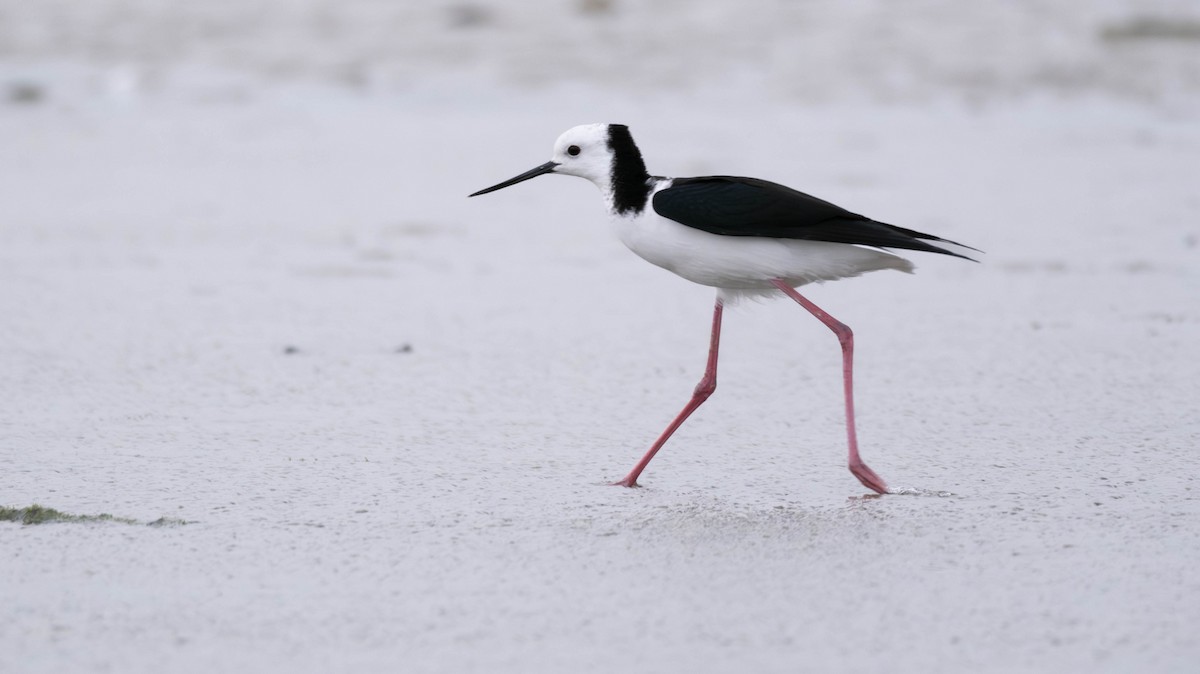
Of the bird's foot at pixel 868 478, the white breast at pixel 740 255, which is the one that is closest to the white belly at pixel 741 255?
the white breast at pixel 740 255

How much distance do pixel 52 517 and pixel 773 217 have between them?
175 centimetres

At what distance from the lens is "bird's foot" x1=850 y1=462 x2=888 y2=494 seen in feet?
11.7

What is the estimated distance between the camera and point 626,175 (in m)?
3.87

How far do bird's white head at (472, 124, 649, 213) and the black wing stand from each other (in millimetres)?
157

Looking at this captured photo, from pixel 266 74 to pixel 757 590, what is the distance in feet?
30.3

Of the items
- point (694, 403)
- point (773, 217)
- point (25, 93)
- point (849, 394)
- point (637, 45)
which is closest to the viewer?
point (773, 217)

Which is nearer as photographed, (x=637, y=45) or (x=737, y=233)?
(x=737, y=233)

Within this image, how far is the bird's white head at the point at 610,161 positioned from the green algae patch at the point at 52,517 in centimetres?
132

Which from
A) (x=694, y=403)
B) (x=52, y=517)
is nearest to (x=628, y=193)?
(x=694, y=403)

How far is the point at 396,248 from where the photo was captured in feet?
22.1

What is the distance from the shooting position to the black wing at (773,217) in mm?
3652

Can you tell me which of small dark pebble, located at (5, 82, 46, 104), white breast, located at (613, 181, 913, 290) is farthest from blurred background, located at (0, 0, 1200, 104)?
white breast, located at (613, 181, 913, 290)

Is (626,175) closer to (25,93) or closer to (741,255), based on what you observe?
(741,255)

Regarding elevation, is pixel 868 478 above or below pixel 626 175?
below
